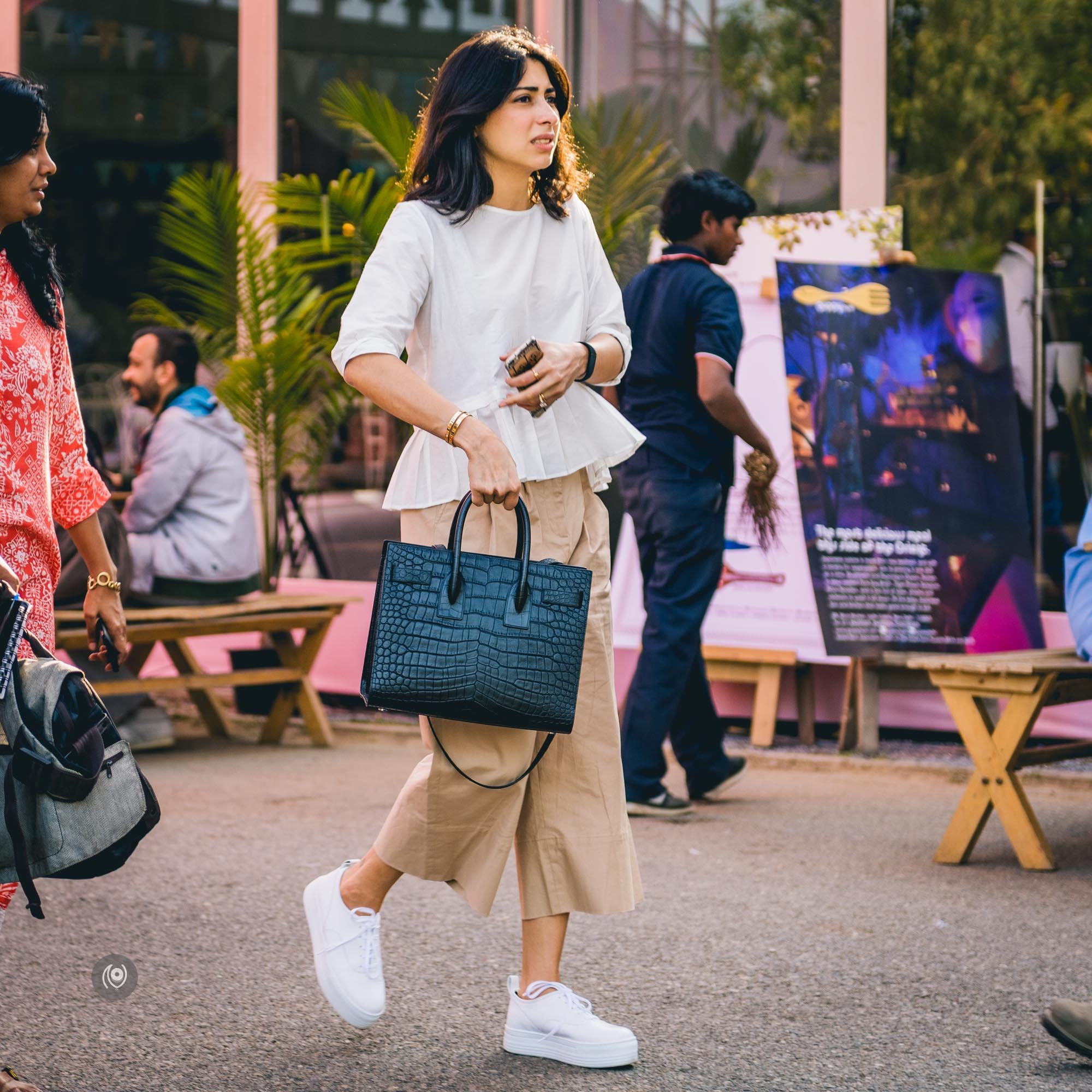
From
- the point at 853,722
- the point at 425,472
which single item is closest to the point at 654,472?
the point at 853,722

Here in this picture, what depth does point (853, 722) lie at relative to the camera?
6.53 meters

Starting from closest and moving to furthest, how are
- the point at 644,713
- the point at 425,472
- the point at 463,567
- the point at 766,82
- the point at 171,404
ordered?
the point at 463,567, the point at 425,472, the point at 644,713, the point at 171,404, the point at 766,82

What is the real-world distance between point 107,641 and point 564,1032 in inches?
44.9

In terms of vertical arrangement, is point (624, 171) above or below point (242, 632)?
Result: above

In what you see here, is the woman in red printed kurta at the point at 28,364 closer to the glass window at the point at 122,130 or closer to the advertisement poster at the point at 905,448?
the advertisement poster at the point at 905,448

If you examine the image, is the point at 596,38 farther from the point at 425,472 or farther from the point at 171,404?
the point at 425,472

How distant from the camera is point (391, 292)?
291cm

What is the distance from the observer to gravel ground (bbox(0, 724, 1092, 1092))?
9.83 feet

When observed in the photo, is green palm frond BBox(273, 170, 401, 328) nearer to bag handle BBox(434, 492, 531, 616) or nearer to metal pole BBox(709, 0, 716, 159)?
metal pole BBox(709, 0, 716, 159)

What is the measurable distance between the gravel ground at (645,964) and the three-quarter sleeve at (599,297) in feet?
4.44

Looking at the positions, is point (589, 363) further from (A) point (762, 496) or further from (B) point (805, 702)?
(B) point (805, 702)

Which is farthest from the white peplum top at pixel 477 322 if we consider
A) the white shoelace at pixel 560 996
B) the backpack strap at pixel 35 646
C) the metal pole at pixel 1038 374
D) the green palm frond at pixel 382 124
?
the metal pole at pixel 1038 374

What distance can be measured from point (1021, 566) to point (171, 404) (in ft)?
12.0

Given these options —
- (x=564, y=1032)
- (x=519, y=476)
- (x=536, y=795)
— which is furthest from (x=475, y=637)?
(x=564, y=1032)
